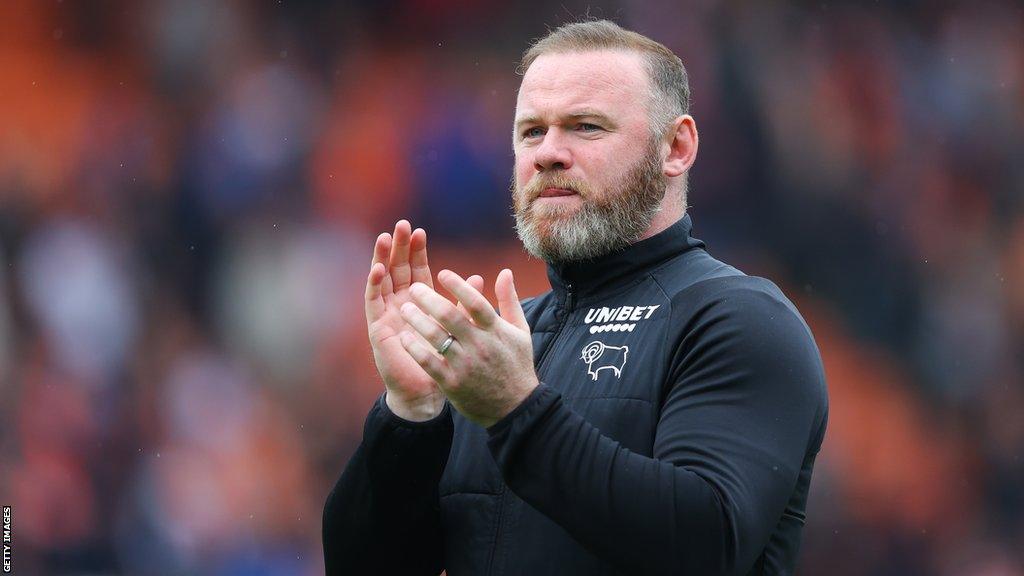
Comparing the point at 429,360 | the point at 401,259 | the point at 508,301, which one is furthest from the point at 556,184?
the point at 429,360

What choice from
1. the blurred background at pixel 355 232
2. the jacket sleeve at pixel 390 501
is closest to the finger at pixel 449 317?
the jacket sleeve at pixel 390 501

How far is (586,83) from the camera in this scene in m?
2.32

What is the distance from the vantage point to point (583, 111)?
229 centimetres

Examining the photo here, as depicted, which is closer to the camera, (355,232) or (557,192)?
(557,192)

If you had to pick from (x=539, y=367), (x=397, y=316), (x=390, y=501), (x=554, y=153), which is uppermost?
(x=554, y=153)

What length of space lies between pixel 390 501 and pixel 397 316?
338mm

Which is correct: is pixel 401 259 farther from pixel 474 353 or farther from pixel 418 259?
pixel 474 353

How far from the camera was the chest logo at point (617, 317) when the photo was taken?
2.11 metres

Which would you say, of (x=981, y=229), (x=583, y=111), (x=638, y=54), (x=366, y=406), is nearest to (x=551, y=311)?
(x=583, y=111)

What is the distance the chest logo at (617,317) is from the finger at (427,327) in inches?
19.2

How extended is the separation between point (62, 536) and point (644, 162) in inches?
168

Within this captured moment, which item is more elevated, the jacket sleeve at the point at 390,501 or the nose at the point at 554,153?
the nose at the point at 554,153

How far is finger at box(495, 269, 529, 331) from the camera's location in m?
1.74

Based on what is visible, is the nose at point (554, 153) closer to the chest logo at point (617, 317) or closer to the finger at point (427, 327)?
the chest logo at point (617, 317)
